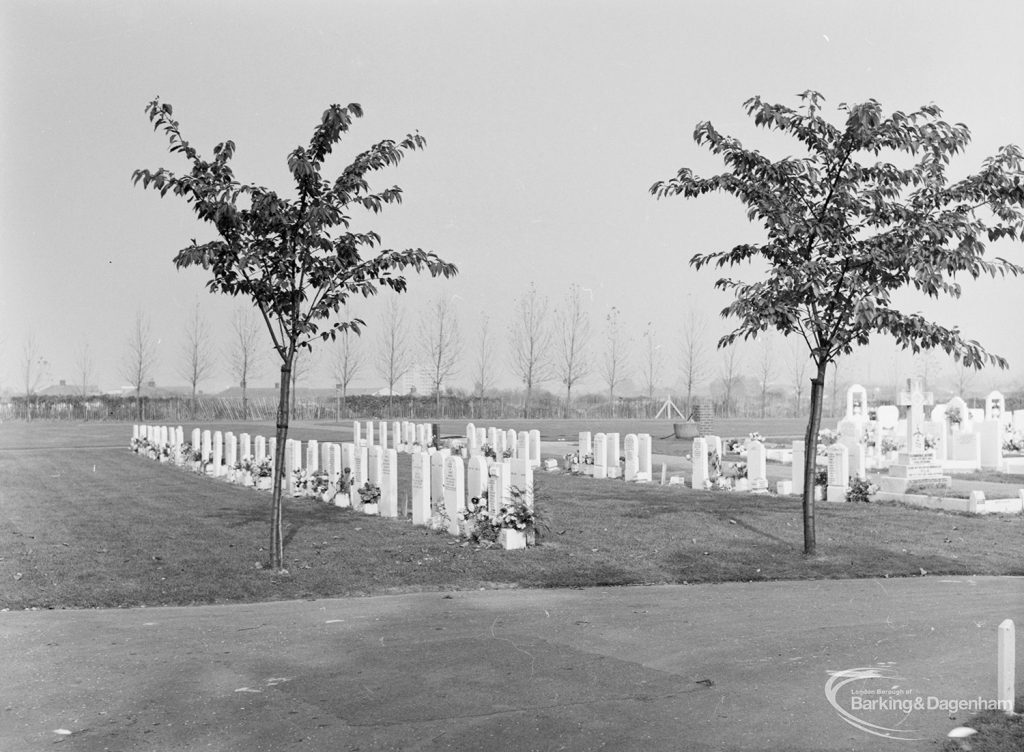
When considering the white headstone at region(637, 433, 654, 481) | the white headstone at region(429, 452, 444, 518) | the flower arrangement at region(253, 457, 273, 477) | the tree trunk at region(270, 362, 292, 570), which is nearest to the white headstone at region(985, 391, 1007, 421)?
the white headstone at region(637, 433, 654, 481)

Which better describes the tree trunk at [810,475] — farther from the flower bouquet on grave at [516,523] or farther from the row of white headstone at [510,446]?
the row of white headstone at [510,446]

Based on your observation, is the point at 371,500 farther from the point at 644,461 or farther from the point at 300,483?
the point at 644,461

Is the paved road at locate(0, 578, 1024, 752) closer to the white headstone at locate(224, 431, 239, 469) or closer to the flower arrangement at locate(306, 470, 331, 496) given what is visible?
the flower arrangement at locate(306, 470, 331, 496)

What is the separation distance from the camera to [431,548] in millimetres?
12117

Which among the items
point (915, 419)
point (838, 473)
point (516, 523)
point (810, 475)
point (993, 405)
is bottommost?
point (516, 523)

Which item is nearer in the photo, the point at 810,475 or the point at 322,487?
the point at 810,475

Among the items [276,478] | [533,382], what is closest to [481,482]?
[276,478]

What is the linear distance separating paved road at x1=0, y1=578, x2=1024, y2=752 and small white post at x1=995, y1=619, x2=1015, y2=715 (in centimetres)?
28

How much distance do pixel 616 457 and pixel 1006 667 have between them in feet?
55.7

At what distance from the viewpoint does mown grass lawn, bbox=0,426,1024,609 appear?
1004cm

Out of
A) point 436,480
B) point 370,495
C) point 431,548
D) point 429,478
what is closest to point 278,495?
point 431,548

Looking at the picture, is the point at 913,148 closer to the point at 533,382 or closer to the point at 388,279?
the point at 388,279

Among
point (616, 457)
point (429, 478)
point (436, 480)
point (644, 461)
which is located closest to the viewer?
point (429, 478)

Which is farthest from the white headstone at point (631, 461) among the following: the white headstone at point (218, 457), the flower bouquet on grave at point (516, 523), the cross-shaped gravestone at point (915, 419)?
the white headstone at point (218, 457)
